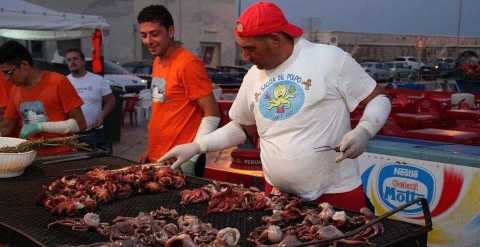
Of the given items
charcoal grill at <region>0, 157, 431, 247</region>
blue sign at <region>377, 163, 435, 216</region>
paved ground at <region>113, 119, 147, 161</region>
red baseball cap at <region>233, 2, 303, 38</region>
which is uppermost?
red baseball cap at <region>233, 2, 303, 38</region>

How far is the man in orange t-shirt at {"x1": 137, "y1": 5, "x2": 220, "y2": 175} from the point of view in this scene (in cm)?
351

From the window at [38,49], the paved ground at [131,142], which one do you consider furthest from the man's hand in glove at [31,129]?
the window at [38,49]

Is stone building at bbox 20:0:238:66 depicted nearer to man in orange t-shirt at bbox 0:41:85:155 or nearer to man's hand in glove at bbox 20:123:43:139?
man in orange t-shirt at bbox 0:41:85:155

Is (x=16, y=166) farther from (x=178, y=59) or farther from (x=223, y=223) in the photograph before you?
(x=223, y=223)

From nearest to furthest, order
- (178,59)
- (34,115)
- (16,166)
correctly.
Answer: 1. (16,166)
2. (178,59)
3. (34,115)

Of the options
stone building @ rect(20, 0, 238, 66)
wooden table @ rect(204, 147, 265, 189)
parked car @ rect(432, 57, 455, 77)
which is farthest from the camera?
stone building @ rect(20, 0, 238, 66)

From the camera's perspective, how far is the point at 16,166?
319cm

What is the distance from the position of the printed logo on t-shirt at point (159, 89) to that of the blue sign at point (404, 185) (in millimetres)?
1926

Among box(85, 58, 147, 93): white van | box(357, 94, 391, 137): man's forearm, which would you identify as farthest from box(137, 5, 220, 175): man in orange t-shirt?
box(85, 58, 147, 93): white van

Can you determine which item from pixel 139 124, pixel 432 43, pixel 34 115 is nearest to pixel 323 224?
pixel 34 115

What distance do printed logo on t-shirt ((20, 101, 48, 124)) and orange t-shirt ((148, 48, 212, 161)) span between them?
3.00ft

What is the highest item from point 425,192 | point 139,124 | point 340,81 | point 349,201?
point 340,81

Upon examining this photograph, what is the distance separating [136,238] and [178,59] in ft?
6.03

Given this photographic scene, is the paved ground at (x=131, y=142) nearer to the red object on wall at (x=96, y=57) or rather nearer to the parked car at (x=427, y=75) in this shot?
the red object on wall at (x=96, y=57)
